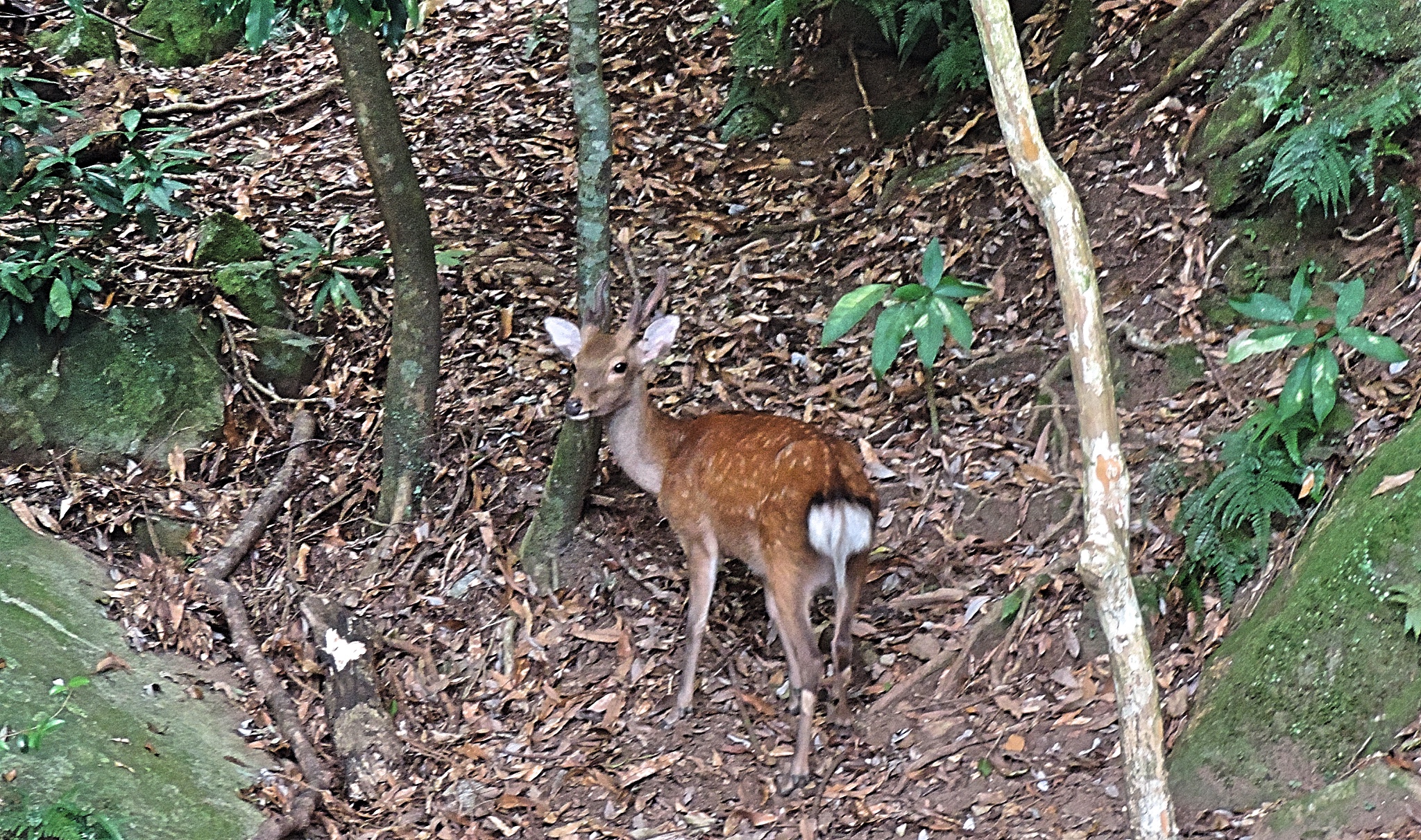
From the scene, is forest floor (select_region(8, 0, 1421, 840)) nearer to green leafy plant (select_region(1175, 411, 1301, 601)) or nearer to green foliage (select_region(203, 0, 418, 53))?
green leafy plant (select_region(1175, 411, 1301, 601))

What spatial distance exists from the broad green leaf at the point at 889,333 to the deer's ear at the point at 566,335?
183 centimetres

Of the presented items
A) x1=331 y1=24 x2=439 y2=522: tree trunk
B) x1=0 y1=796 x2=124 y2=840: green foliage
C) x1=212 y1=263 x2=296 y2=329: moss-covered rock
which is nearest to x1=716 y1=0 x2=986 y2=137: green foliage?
x1=331 y1=24 x2=439 y2=522: tree trunk

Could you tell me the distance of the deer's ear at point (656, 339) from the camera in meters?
5.74

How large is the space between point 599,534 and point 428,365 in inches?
45.0

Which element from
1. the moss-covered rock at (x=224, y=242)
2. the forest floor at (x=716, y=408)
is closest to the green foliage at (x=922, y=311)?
the forest floor at (x=716, y=408)

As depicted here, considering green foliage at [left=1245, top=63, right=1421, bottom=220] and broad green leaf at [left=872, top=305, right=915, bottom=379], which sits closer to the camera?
broad green leaf at [left=872, top=305, right=915, bottom=379]

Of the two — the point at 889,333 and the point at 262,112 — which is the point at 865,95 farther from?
the point at 262,112

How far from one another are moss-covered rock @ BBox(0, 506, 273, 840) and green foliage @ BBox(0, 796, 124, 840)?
6 centimetres

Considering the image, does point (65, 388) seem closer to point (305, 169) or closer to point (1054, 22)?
point (305, 169)

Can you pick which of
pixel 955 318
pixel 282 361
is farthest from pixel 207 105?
pixel 955 318

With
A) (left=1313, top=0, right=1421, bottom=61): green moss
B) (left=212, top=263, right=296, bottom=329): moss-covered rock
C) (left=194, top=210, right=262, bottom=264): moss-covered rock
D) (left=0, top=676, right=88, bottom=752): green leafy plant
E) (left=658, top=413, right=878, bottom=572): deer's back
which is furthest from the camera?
(left=194, top=210, right=262, bottom=264): moss-covered rock

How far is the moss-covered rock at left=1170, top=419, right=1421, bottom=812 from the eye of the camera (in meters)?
3.81

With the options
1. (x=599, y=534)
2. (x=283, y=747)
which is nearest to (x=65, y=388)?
(x=283, y=747)

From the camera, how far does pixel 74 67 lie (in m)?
8.89
